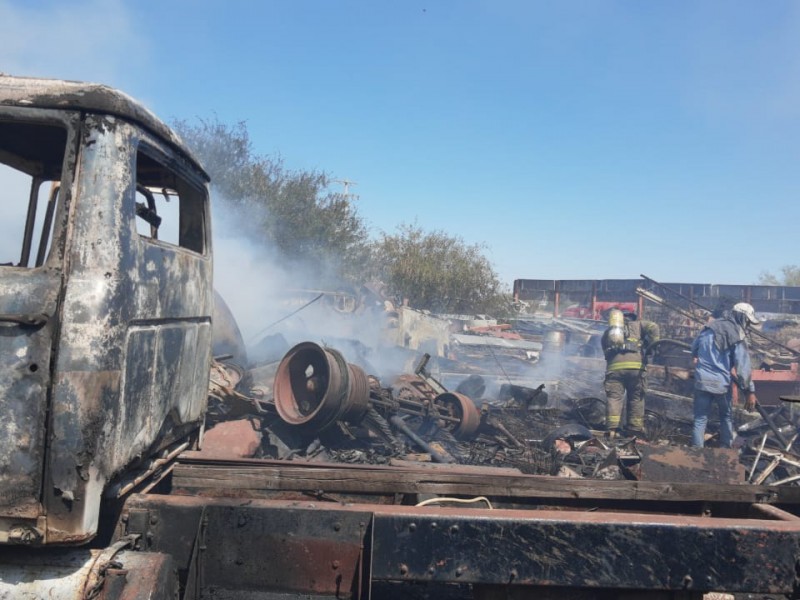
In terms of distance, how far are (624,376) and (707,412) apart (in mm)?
1335

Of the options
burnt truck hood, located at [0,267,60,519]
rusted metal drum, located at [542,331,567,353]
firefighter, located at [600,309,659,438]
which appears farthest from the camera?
rusted metal drum, located at [542,331,567,353]

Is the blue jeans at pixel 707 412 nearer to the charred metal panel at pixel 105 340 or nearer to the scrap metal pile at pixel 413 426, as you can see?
the scrap metal pile at pixel 413 426

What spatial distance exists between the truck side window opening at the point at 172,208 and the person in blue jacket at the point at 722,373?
7598 mm

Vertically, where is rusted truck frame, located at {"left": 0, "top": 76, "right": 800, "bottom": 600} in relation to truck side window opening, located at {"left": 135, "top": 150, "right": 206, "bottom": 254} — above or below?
below

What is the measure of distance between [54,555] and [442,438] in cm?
635

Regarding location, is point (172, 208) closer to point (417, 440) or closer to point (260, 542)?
point (260, 542)

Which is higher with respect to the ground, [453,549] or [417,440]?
[453,549]

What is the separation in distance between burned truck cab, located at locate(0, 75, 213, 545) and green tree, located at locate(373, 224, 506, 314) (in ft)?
95.0

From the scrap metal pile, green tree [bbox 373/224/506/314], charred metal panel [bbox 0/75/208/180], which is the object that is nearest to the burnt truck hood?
charred metal panel [bbox 0/75/208/180]

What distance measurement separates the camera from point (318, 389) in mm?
6938

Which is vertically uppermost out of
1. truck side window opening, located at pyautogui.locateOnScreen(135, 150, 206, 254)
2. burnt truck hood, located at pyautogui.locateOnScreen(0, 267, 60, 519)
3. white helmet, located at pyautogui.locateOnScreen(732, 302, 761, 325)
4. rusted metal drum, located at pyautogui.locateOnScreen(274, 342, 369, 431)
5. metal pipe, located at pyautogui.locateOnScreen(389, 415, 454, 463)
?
truck side window opening, located at pyautogui.locateOnScreen(135, 150, 206, 254)

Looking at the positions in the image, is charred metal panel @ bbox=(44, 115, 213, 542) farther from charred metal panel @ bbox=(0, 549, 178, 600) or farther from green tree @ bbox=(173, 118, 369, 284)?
green tree @ bbox=(173, 118, 369, 284)

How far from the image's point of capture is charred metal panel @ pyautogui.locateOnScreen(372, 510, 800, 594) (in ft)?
7.75

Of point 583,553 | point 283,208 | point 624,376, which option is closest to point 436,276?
point 283,208
